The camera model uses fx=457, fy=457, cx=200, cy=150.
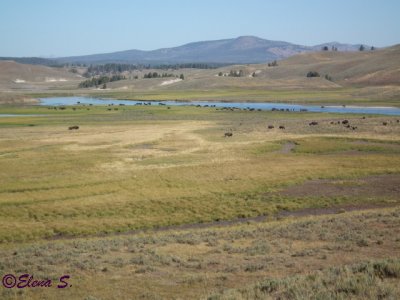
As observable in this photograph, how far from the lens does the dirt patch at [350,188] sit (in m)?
35.3

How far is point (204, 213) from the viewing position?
102 feet

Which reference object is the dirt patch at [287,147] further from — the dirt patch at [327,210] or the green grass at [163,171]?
the dirt patch at [327,210]

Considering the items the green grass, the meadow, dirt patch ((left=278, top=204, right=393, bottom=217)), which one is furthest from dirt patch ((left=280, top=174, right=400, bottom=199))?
dirt patch ((left=278, top=204, right=393, bottom=217))

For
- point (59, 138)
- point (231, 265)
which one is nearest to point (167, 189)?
point (231, 265)

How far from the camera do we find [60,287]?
52.7ft

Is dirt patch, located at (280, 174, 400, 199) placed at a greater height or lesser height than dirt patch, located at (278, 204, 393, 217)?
greater

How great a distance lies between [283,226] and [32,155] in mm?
36714

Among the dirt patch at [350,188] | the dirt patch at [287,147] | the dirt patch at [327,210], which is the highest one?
the dirt patch at [287,147]

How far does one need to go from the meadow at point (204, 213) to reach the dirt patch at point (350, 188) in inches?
5.7

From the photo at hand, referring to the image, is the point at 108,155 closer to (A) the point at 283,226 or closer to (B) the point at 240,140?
(B) the point at 240,140

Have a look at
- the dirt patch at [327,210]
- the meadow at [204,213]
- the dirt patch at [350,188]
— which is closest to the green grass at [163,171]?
the meadow at [204,213]

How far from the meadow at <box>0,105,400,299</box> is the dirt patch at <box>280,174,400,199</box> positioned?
0.15 metres

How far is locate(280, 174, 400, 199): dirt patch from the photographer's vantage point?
35312 mm

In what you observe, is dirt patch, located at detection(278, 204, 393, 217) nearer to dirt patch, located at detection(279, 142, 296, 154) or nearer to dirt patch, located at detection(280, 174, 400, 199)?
dirt patch, located at detection(280, 174, 400, 199)
